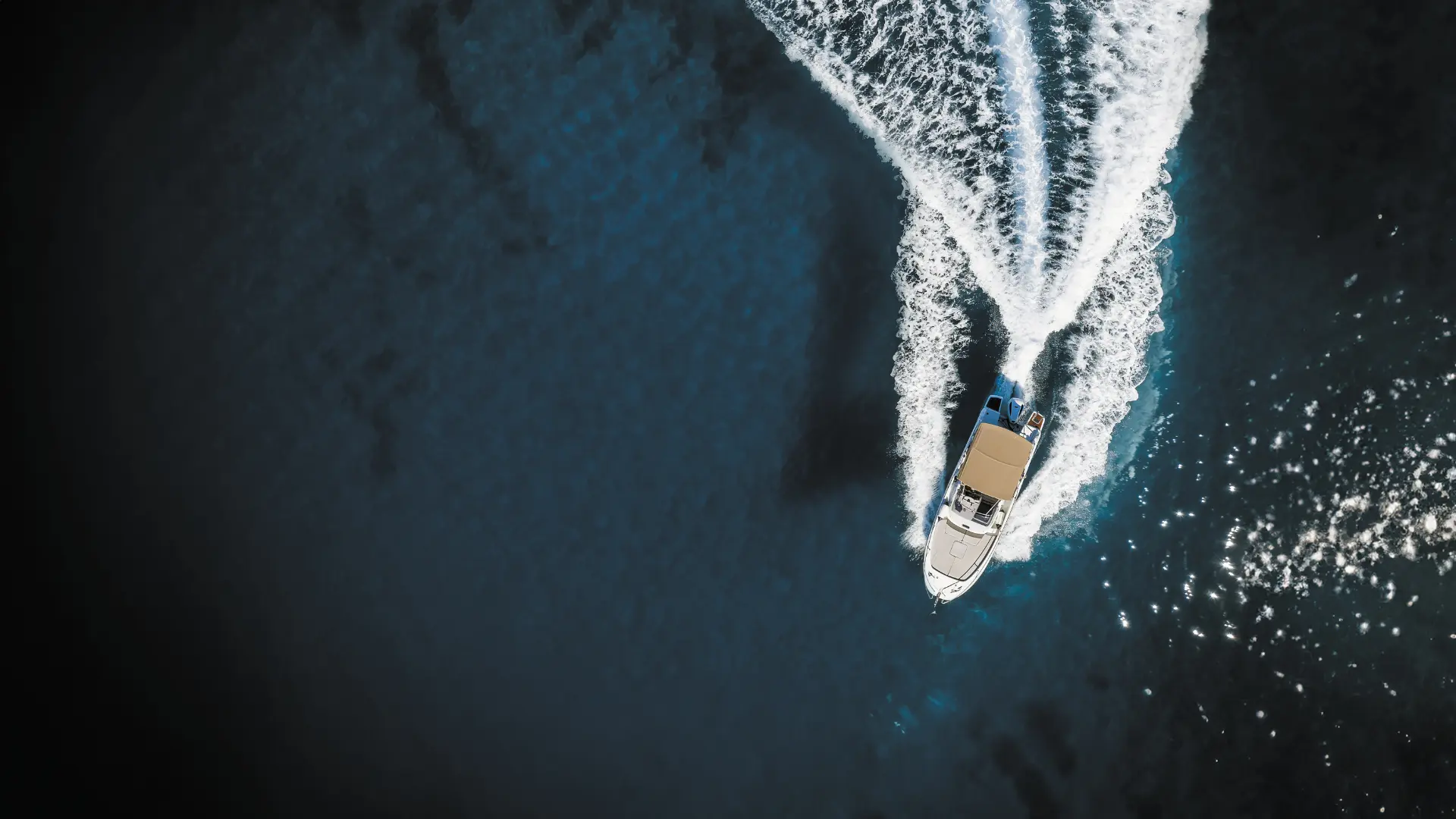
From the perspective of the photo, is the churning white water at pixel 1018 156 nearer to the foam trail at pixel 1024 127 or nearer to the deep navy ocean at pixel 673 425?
the foam trail at pixel 1024 127

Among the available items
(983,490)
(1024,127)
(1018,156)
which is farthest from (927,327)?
(1024,127)

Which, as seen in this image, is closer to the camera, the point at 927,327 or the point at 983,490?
the point at 983,490

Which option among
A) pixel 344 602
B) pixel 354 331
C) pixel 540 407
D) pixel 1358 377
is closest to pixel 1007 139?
pixel 1358 377

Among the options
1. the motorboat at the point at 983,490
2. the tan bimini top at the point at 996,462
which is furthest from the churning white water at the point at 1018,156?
the tan bimini top at the point at 996,462

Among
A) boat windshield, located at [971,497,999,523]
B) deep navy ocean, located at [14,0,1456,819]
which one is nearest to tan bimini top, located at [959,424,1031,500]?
boat windshield, located at [971,497,999,523]

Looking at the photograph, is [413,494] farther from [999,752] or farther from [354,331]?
[999,752]

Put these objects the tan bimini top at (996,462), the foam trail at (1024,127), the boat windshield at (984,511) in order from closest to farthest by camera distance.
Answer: the tan bimini top at (996,462) → the boat windshield at (984,511) → the foam trail at (1024,127)

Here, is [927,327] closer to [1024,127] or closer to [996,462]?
[996,462]
